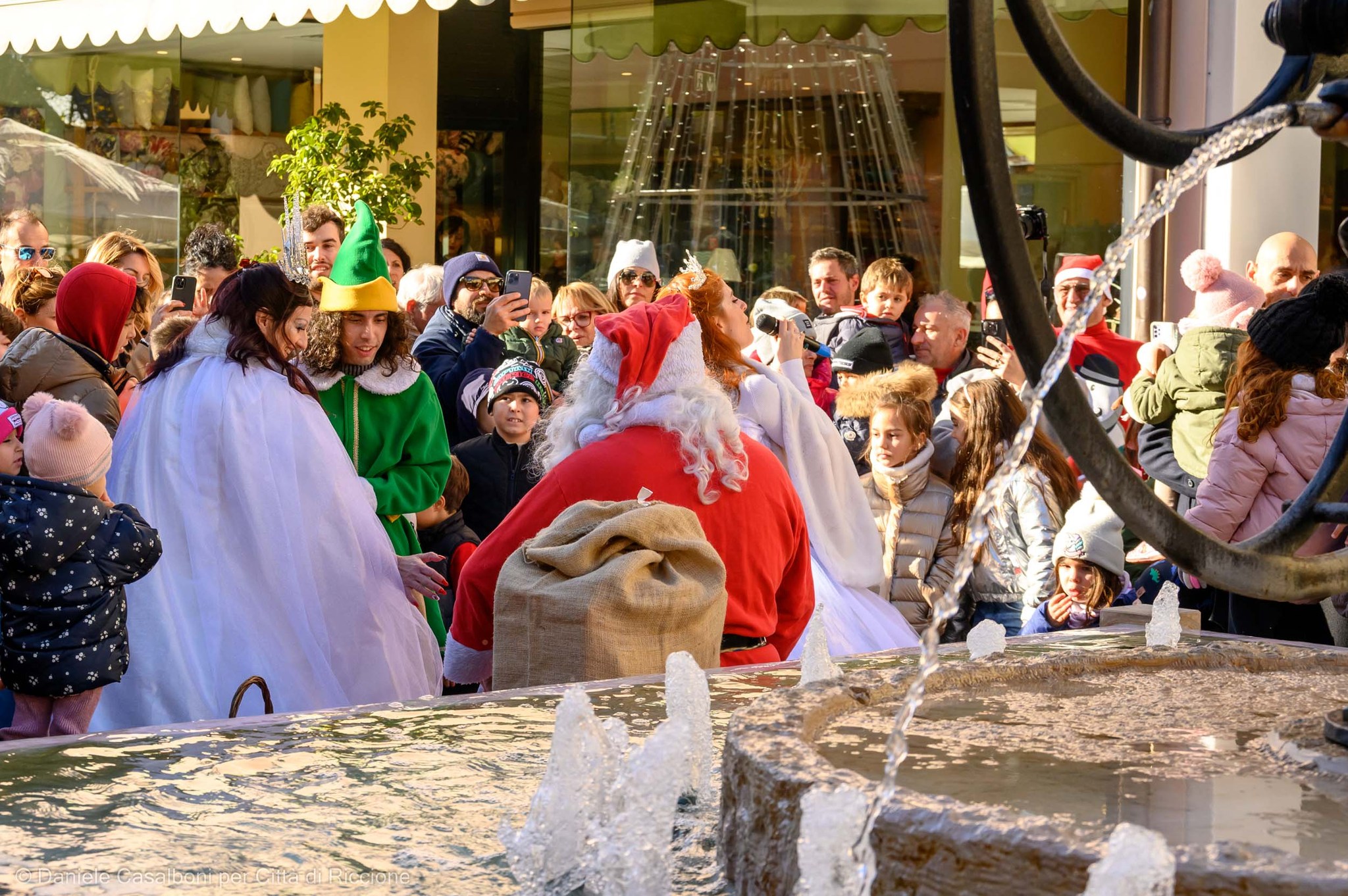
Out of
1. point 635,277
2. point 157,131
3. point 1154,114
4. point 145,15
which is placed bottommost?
point 635,277

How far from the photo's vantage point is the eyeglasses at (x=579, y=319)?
7309mm

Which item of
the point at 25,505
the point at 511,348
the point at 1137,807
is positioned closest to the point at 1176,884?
the point at 1137,807

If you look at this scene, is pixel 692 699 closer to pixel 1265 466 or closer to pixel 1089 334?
pixel 1265 466

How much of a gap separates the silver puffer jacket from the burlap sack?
2.16 metres

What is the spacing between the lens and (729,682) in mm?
2818

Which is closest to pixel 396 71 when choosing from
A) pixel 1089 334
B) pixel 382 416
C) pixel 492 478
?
pixel 1089 334

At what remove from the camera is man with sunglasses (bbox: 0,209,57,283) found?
24.2ft

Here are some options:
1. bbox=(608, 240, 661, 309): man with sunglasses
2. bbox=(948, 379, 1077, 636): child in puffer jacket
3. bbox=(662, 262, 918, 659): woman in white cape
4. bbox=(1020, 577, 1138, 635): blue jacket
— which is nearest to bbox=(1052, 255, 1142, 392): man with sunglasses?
bbox=(948, 379, 1077, 636): child in puffer jacket

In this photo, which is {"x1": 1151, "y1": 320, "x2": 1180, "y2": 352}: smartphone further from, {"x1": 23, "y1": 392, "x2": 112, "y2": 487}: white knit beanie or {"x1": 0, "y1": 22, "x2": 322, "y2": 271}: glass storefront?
{"x1": 0, "y1": 22, "x2": 322, "y2": 271}: glass storefront

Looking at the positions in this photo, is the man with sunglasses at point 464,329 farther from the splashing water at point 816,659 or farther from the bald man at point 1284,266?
the splashing water at point 816,659

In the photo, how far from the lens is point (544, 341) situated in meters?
7.50

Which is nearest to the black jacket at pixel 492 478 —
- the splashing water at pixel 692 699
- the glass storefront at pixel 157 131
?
the splashing water at pixel 692 699

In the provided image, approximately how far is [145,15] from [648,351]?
719cm

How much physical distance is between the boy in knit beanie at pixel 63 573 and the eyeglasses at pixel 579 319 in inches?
132
